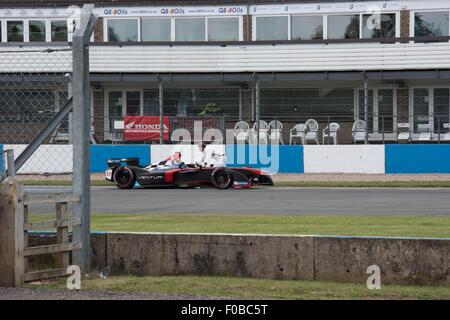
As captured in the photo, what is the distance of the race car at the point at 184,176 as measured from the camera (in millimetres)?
17891

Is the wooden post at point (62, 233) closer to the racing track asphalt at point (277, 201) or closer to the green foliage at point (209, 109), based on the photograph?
the racing track asphalt at point (277, 201)

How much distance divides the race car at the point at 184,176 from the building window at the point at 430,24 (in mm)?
12061

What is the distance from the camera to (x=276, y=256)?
7.39 m

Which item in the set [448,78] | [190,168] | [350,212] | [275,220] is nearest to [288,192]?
[190,168]

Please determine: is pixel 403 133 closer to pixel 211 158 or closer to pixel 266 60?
pixel 266 60

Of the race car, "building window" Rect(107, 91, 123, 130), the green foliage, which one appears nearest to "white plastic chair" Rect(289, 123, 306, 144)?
the green foliage

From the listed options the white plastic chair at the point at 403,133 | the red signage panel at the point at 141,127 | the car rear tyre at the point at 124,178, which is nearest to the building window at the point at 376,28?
the white plastic chair at the point at 403,133

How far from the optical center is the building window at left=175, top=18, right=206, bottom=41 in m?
28.0

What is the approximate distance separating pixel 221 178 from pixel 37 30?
13.7 m

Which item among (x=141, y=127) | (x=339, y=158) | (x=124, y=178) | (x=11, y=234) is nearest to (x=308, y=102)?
(x=339, y=158)

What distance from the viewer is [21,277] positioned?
6.85 meters

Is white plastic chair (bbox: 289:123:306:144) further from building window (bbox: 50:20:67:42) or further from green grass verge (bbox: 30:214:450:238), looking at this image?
green grass verge (bbox: 30:214:450:238)
